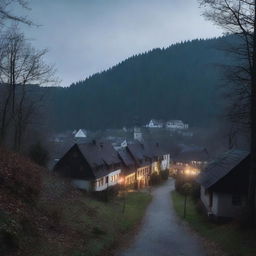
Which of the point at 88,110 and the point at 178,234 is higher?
the point at 88,110

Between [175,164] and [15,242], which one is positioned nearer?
[15,242]

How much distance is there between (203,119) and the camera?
146 metres

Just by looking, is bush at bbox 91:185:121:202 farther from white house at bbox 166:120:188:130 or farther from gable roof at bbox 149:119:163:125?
gable roof at bbox 149:119:163:125

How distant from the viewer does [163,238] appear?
2197 centimetres

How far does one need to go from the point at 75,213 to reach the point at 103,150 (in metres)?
31.9

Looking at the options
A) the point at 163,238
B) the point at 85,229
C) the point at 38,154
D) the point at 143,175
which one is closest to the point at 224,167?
the point at 163,238

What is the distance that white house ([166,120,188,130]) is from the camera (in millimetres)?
149725

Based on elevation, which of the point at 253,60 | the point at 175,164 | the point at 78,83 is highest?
the point at 78,83

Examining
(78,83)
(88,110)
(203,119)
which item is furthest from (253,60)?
(78,83)

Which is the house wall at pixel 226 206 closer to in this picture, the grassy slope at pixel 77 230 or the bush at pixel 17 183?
the grassy slope at pixel 77 230

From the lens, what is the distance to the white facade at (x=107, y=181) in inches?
1870

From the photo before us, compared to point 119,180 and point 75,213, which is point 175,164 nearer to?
point 119,180

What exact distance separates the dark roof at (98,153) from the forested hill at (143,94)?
96.2m

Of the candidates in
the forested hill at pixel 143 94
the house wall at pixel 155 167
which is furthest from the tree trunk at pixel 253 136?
the forested hill at pixel 143 94
